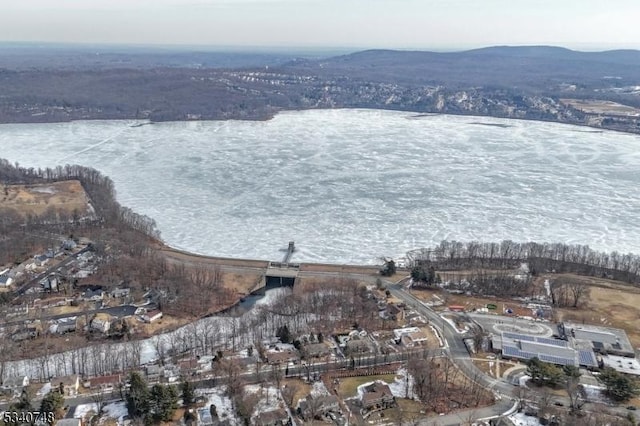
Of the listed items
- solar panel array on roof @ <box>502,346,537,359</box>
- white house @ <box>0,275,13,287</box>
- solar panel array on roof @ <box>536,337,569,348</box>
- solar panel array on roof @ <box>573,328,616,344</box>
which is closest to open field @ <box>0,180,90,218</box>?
white house @ <box>0,275,13,287</box>

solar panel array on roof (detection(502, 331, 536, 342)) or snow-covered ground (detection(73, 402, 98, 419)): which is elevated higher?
solar panel array on roof (detection(502, 331, 536, 342))

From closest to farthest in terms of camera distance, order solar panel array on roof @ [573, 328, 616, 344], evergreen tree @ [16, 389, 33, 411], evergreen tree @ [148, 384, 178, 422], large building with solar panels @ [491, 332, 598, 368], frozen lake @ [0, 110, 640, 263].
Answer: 1. evergreen tree @ [16, 389, 33, 411]
2. evergreen tree @ [148, 384, 178, 422]
3. large building with solar panels @ [491, 332, 598, 368]
4. solar panel array on roof @ [573, 328, 616, 344]
5. frozen lake @ [0, 110, 640, 263]

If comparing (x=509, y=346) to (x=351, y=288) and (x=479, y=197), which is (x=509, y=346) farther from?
(x=479, y=197)

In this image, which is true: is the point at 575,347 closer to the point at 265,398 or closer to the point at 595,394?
the point at 595,394

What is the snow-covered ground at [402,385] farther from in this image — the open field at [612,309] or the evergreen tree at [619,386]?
the open field at [612,309]

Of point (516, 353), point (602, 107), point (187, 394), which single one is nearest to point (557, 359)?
point (516, 353)

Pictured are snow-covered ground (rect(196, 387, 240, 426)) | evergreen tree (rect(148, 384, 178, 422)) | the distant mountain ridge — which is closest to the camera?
evergreen tree (rect(148, 384, 178, 422))

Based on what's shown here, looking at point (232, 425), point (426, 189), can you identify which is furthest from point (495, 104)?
point (232, 425)

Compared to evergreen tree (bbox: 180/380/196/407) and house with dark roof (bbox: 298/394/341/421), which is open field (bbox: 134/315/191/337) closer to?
evergreen tree (bbox: 180/380/196/407)
